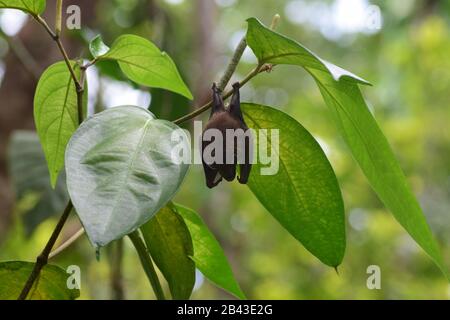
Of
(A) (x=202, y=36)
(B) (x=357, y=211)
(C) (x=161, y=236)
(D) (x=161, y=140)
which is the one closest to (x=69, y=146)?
(D) (x=161, y=140)

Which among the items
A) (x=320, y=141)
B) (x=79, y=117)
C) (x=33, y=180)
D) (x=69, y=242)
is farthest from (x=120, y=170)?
(x=320, y=141)

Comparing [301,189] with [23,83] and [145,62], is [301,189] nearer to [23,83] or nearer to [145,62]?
[145,62]

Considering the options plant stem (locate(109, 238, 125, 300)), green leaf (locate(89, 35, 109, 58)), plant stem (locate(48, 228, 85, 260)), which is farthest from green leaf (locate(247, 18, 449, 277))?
plant stem (locate(109, 238, 125, 300))

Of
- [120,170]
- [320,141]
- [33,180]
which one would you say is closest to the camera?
[120,170]

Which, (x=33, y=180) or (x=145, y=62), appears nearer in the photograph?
(x=145, y=62)
